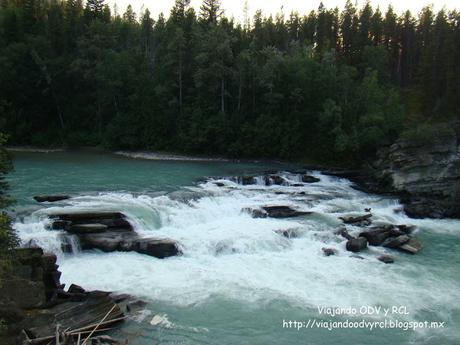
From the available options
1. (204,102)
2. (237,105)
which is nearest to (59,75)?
(204,102)

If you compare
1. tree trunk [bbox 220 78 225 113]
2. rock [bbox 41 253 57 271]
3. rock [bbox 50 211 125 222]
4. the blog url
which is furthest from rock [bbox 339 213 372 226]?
tree trunk [bbox 220 78 225 113]

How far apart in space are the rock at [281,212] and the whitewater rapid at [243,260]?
72cm

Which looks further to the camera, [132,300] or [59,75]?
[59,75]

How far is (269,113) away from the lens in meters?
50.6

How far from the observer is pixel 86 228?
20516 mm

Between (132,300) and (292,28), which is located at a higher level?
(292,28)

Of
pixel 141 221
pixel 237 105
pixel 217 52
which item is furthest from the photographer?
pixel 237 105

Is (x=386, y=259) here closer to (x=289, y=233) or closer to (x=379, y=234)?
(x=379, y=234)

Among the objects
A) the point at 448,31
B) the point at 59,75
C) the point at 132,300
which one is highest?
the point at 448,31

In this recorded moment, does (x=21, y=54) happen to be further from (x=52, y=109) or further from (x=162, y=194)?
(x=162, y=194)

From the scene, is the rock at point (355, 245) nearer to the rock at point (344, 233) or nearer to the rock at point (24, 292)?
the rock at point (344, 233)

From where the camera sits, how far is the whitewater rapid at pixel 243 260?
16.4 meters

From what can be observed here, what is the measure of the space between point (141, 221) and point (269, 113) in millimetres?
30825

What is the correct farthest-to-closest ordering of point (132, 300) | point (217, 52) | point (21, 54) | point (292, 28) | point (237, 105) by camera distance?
point (292, 28) → point (21, 54) → point (237, 105) → point (217, 52) → point (132, 300)
